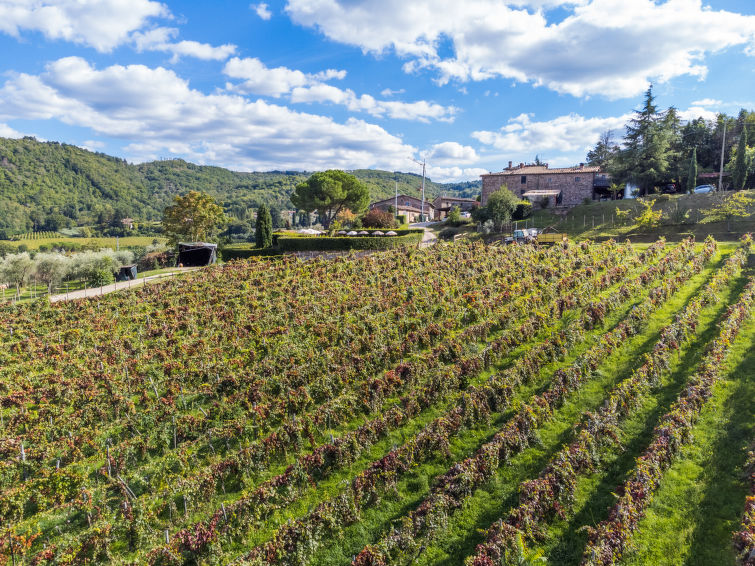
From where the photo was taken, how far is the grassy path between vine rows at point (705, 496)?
20.1 feet

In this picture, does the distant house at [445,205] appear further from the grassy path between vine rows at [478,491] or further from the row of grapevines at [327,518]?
the row of grapevines at [327,518]

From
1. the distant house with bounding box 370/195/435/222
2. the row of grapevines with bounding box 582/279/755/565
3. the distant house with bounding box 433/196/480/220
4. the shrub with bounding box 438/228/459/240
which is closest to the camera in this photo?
the row of grapevines with bounding box 582/279/755/565

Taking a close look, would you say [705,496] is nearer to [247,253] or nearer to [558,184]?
[247,253]

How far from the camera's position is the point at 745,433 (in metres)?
8.33

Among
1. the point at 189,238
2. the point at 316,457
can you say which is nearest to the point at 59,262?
the point at 189,238

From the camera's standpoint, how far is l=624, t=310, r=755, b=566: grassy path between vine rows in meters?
6.12

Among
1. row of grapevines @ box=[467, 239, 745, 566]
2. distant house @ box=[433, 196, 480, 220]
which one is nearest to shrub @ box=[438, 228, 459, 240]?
distant house @ box=[433, 196, 480, 220]

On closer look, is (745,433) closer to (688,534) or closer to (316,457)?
(688,534)

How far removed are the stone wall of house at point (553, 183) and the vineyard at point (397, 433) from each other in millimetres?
34119

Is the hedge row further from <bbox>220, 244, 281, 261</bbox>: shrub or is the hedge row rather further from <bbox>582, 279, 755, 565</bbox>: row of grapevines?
<bbox>582, 279, 755, 565</bbox>: row of grapevines

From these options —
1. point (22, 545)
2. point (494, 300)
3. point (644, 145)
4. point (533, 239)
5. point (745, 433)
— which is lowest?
point (22, 545)

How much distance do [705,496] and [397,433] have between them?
19.4 ft

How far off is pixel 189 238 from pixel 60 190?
13180cm

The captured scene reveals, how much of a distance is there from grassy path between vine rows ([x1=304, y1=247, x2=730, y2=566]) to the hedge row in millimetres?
22005
